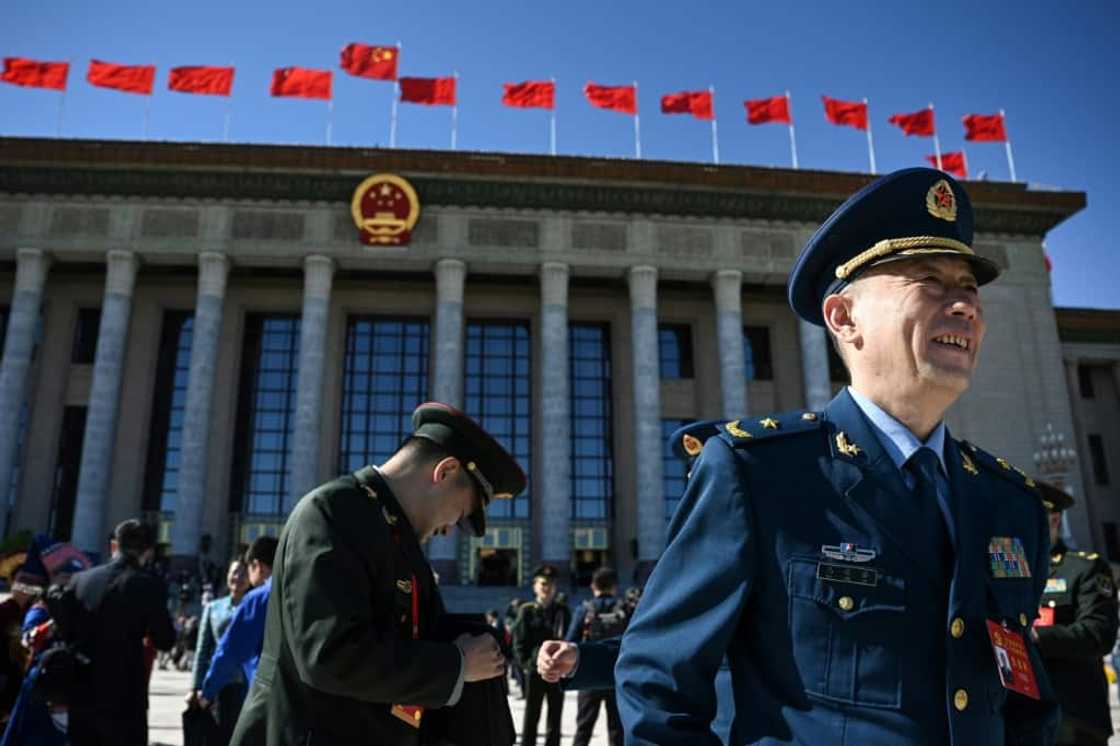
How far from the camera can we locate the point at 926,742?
57.2 inches

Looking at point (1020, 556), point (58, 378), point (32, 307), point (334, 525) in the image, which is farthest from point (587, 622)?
point (58, 378)

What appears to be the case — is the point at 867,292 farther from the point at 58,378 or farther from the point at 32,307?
the point at 58,378

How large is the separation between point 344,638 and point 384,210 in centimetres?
2570

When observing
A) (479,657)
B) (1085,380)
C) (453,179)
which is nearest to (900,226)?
(479,657)

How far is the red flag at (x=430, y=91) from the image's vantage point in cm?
2677

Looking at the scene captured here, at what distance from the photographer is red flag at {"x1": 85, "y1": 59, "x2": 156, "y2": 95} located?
25859 mm

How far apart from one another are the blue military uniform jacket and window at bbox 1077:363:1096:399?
37958mm

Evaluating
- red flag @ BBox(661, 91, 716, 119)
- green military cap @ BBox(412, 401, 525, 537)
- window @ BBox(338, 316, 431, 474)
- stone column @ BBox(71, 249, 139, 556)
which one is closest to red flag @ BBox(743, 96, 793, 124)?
red flag @ BBox(661, 91, 716, 119)

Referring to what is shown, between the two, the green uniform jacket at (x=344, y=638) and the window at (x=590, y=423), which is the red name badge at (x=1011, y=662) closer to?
the green uniform jacket at (x=344, y=638)

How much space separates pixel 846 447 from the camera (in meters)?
1.71

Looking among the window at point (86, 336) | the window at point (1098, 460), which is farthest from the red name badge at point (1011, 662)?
the window at point (1098, 460)

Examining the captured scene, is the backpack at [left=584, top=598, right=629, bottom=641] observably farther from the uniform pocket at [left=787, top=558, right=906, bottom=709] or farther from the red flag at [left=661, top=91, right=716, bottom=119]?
the red flag at [left=661, top=91, right=716, bottom=119]

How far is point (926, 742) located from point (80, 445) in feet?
104

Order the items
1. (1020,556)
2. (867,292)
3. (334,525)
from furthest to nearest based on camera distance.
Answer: (334,525) < (867,292) < (1020,556)
